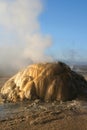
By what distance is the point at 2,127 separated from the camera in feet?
22.9

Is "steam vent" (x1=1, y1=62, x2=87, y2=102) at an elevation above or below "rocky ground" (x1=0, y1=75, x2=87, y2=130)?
above

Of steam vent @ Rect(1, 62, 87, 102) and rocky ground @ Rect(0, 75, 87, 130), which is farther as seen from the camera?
steam vent @ Rect(1, 62, 87, 102)

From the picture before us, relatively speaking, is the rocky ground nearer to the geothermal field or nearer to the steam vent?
the geothermal field

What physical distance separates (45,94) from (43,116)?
10.1 feet

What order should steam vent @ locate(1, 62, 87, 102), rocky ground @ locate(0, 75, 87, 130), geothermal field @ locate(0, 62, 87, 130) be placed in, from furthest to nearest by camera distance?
1. steam vent @ locate(1, 62, 87, 102)
2. geothermal field @ locate(0, 62, 87, 130)
3. rocky ground @ locate(0, 75, 87, 130)

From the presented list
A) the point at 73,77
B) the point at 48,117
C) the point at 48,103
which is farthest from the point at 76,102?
the point at 48,117

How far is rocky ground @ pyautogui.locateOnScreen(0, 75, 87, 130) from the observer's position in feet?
23.1

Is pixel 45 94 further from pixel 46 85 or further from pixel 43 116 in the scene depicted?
pixel 43 116

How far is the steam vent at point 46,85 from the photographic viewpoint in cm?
1102

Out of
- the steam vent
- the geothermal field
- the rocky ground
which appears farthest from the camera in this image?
the steam vent

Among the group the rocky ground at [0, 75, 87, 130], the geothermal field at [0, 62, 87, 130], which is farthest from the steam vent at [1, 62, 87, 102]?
the rocky ground at [0, 75, 87, 130]

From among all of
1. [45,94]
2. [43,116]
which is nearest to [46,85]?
[45,94]

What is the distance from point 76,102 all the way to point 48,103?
0.89m

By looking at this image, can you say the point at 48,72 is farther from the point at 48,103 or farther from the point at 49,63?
the point at 48,103
